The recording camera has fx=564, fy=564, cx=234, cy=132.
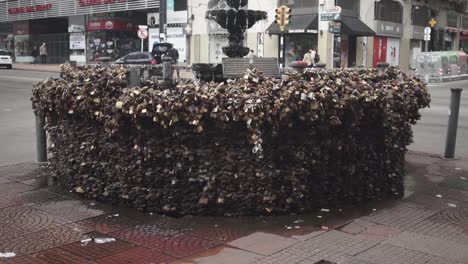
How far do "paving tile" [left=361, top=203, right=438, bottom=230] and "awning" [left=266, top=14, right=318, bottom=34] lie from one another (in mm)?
30163

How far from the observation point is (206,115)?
18.4ft

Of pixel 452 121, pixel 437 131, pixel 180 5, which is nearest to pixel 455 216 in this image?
pixel 452 121

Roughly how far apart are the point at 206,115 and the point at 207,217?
1074 millimetres

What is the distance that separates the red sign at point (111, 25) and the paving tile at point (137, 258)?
45.0m

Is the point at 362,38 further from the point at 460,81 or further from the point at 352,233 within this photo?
the point at 352,233

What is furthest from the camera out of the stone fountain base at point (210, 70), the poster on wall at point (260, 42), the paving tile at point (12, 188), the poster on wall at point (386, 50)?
the poster on wall at point (386, 50)


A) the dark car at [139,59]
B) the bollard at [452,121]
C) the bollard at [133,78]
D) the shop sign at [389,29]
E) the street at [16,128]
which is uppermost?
the shop sign at [389,29]

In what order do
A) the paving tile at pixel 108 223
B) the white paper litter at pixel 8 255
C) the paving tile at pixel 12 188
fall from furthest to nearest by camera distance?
the paving tile at pixel 12 188 → the paving tile at pixel 108 223 → the white paper litter at pixel 8 255

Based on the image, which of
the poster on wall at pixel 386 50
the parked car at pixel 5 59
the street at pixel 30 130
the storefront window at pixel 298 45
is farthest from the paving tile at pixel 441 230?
the parked car at pixel 5 59

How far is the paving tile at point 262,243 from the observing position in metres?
4.88

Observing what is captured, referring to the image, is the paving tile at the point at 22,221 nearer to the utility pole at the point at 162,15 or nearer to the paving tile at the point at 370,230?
the paving tile at the point at 370,230

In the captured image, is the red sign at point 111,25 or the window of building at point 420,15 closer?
the window of building at point 420,15

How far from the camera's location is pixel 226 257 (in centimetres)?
471

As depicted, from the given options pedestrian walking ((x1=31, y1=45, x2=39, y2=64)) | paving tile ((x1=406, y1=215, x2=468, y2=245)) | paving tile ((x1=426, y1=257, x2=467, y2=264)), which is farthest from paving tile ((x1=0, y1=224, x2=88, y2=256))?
pedestrian walking ((x1=31, y1=45, x2=39, y2=64))
